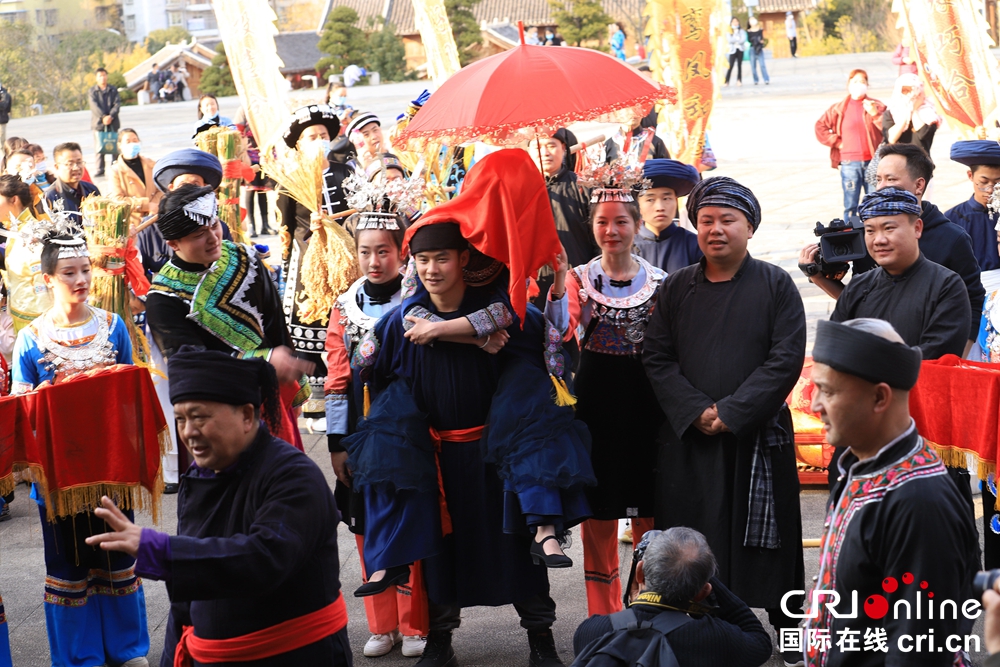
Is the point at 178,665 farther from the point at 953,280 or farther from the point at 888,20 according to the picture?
the point at 888,20

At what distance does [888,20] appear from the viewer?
3903cm

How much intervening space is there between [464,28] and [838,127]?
23.2 m

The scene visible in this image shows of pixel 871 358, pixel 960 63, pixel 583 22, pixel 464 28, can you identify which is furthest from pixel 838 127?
pixel 583 22

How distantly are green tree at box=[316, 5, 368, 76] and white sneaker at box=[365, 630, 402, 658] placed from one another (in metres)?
35.2

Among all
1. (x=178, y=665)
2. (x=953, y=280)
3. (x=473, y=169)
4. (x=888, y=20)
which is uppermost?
(x=888, y=20)

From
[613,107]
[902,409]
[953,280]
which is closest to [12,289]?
[613,107]

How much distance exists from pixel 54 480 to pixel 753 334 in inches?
99.1

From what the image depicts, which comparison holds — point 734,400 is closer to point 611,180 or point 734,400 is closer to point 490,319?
point 490,319

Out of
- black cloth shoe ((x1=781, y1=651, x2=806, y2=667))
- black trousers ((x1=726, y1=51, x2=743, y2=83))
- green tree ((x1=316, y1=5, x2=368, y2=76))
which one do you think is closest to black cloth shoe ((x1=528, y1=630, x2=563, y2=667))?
black cloth shoe ((x1=781, y1=651, x2=806, y2=667))

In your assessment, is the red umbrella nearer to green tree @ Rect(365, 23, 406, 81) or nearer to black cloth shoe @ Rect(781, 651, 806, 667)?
black cloth shoe @ Rect(781, 651, 806, 667)

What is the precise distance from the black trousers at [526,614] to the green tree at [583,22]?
34052mm

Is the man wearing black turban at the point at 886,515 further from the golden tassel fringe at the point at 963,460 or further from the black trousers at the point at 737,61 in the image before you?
the black trousers at the point at 737,61

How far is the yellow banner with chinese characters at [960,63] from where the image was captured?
6.29 meters

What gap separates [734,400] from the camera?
393cm
